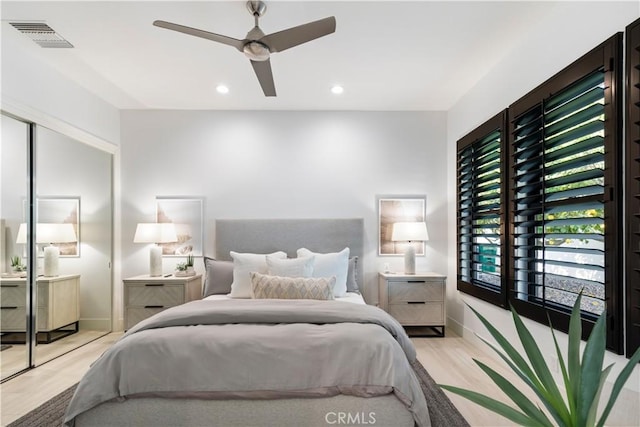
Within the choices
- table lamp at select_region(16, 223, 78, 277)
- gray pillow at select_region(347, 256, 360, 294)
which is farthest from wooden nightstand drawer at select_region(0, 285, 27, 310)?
gray pillow at select_region(347, 256, 360, 294)

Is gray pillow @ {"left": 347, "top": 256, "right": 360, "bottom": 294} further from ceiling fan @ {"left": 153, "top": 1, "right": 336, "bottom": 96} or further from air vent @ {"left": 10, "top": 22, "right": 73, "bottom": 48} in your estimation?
air vent @ {"left": 10, "top": 22, "right": 73, "bottom": 48}

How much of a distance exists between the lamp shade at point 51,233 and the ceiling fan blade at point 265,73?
2.39 m

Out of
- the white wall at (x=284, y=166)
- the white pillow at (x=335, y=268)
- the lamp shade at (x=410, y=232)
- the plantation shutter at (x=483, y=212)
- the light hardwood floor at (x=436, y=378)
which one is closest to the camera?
the light hardwood floor at (x=436, y=378)

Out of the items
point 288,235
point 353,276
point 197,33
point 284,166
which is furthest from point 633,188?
point 284,166

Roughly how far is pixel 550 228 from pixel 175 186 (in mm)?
4070

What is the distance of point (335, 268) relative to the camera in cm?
416

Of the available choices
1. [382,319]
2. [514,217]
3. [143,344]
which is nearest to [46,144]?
[143,344]

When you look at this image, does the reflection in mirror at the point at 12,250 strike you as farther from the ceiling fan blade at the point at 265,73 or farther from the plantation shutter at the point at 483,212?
the plantation shutter at the point at 483,212

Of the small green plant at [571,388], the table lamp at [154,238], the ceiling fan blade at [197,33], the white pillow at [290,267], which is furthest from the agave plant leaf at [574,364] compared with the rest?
the table lamp at [154,238]

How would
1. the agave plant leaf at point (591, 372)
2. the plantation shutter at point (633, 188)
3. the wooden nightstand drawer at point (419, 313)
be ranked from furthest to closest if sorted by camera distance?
the wooden nightstand drawer at point (419, 313), the plantation shutter at point (633, 188), the agave plant leaf at point (591, 372)

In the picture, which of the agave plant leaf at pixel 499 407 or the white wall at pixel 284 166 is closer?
the agave plant leaf at pixel 499 407

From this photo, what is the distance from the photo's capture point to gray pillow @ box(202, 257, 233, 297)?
424 centimetres

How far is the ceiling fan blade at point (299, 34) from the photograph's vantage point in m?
2.22

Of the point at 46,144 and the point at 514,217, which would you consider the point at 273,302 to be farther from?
the point at 46,144
